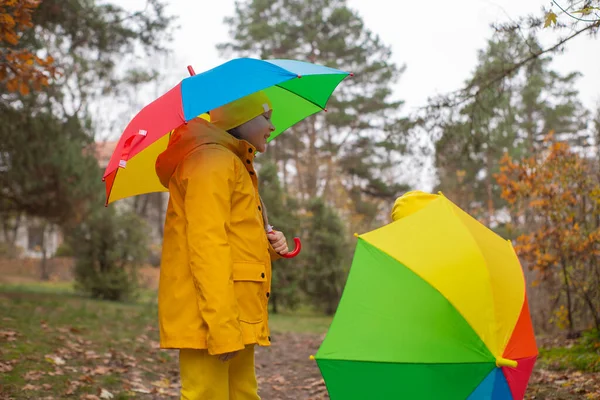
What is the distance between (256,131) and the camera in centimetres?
295

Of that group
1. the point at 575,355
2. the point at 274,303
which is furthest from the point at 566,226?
the point at 274,303

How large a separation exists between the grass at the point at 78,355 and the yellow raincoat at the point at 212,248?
8.71 ft

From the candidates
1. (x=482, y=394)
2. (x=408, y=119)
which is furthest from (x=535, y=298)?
(x=482, y=394)

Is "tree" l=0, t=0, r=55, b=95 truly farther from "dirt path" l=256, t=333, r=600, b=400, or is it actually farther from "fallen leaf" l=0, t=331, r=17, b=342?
"dirt path" l=256, t=333, r=600, b=400

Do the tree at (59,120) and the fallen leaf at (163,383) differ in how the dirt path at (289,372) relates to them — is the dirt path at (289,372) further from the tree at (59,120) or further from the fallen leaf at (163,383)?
the tree at (59,120)

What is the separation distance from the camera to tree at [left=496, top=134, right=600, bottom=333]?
6.70 meters

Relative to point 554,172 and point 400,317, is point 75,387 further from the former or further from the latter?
point 554,172

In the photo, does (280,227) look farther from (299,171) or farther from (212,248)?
(212,248)

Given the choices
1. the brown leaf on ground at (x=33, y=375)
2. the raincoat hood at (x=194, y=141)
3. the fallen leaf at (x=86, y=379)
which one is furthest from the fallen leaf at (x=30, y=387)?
the raincoat hood at (x=194, y=141)

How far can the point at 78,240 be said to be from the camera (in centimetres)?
1502

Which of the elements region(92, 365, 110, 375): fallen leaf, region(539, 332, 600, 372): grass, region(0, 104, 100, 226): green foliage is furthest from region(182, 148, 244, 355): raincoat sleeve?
region(0, 104, 100, 226): green foliage

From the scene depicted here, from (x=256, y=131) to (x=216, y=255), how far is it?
711mm

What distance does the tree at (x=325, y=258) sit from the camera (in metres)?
17.6

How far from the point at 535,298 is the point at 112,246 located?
1003 cm
